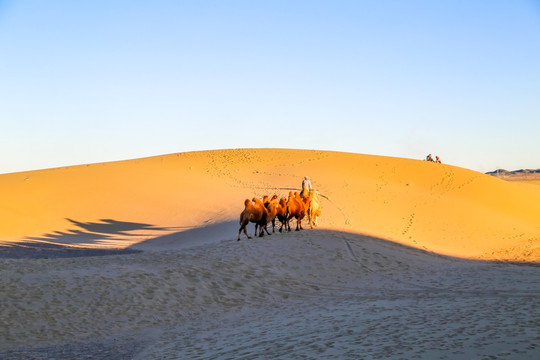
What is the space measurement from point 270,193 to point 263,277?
18.0 m

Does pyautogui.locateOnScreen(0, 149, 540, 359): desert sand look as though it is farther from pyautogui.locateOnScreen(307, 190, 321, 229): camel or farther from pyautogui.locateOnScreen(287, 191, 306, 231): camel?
pyautogui.locateOnScreen(307, 190, 321, 229): camel

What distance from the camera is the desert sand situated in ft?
26.9

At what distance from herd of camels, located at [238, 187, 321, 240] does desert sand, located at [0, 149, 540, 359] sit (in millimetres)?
883

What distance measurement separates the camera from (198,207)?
31.7 metres

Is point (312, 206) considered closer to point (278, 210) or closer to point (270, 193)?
point (278, 210)

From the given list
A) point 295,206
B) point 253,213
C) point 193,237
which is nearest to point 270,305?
point 253,213

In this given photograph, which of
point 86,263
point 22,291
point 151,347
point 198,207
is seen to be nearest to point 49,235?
point 198,207

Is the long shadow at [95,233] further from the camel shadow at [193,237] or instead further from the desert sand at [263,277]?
the camel shadow at [193,237]

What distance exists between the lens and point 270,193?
32250 mm

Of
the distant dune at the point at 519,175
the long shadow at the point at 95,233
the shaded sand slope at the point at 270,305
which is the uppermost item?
the distant dune at the point at 519,175

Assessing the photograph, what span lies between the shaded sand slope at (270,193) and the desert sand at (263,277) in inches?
6.9

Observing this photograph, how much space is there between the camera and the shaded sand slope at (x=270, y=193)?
2581 cm

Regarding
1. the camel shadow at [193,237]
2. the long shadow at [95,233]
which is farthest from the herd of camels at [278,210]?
the long shadow at [95,233]

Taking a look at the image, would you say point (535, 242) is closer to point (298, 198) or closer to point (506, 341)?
point (298, 198)
